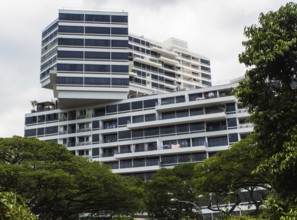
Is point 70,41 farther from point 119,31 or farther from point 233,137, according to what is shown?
point 233,137

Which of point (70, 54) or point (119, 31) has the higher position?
point (119, 31)

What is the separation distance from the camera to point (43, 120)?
74312 mm

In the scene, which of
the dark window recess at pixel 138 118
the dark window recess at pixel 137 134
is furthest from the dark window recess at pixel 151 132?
the dark window recess at pixel 138 118

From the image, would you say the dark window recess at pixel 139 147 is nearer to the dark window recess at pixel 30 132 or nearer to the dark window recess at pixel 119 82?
the dark window recess at pixel 119 82

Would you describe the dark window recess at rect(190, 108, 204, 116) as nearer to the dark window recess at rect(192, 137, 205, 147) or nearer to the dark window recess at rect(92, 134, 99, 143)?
the dark window recess at rect(192, 137, 205, 147)

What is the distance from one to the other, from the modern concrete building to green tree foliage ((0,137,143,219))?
23149mm

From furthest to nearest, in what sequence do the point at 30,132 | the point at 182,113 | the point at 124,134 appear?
the point at 30,132
the point at 124,134
the point at 182,113

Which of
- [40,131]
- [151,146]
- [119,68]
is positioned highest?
[119,68]

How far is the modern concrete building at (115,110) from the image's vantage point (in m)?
61.9

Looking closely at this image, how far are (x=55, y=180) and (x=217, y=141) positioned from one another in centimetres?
3411

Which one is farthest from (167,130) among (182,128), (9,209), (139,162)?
(9,209)

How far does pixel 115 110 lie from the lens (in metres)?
68.8

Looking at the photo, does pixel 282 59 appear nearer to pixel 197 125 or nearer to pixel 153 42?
pixel 197 125

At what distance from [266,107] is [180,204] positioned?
127 feet
